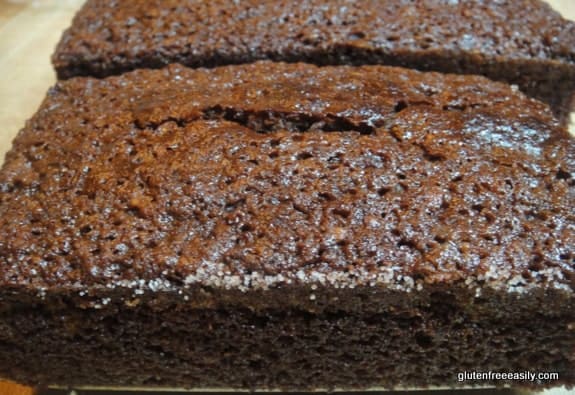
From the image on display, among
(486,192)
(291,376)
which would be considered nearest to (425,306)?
(486,192)

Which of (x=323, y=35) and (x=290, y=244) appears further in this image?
(x=323, y=35)

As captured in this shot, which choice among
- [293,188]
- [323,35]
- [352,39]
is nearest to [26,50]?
[323,35]

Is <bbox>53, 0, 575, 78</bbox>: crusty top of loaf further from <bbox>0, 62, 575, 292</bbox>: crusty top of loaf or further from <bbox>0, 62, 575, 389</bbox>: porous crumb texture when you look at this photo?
<bbox>0, 62, 575, 389</bbox>: porous crumb texture

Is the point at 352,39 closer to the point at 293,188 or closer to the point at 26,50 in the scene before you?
the point at 293,188

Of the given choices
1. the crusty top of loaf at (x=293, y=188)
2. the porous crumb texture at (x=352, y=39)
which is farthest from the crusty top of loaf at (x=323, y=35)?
the crusty top of loaf at (x=293, y=188)

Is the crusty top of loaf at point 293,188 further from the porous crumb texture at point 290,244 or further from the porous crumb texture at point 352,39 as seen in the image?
the porous crumb texture at point 352,39

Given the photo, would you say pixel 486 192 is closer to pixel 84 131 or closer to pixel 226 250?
pixel 226 250

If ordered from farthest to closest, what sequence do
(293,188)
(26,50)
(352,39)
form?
(26,50) → (352,39) → (293,188)

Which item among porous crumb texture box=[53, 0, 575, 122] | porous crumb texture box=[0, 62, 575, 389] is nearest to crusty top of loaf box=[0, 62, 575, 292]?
porous crumb texture box=[0, 62, 575, 389]
